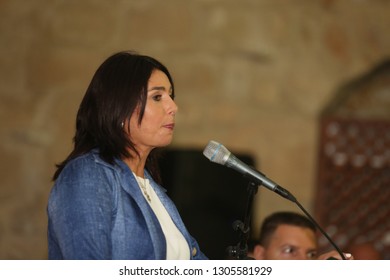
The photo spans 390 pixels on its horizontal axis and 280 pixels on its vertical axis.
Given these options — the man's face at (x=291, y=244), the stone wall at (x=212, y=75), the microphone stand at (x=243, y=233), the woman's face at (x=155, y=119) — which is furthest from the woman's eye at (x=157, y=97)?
the stone wall at (x=212, y=75)

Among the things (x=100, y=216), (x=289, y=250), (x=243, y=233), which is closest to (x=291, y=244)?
(x=289, y=250)

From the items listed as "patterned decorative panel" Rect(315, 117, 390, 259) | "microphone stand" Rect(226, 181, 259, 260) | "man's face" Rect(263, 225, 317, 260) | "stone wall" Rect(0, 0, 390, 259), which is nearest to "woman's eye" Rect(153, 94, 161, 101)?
"microphone stand" Rect(226, 181, 259, 260)

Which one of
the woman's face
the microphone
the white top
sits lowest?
the white top

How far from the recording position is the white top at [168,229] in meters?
1.78

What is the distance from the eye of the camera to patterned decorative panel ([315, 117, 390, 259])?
3.96m

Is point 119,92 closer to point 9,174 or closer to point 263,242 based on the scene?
point 263,242

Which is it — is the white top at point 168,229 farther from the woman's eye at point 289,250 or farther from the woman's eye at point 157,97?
the woman's eye at point 289,250

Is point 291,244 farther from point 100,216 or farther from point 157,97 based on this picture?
point 100,216

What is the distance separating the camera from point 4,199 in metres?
3.94

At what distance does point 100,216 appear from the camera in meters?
1.61

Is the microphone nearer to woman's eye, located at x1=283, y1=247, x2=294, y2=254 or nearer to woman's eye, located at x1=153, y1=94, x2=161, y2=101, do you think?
woman's eye, located at x1=153, y1=94, x2=161, y2=101

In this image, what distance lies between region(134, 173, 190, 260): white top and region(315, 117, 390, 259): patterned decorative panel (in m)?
2.21

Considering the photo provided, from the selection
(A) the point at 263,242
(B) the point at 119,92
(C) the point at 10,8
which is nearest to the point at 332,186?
(A) the point at 263,242

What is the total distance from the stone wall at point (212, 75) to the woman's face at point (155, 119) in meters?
2.08
